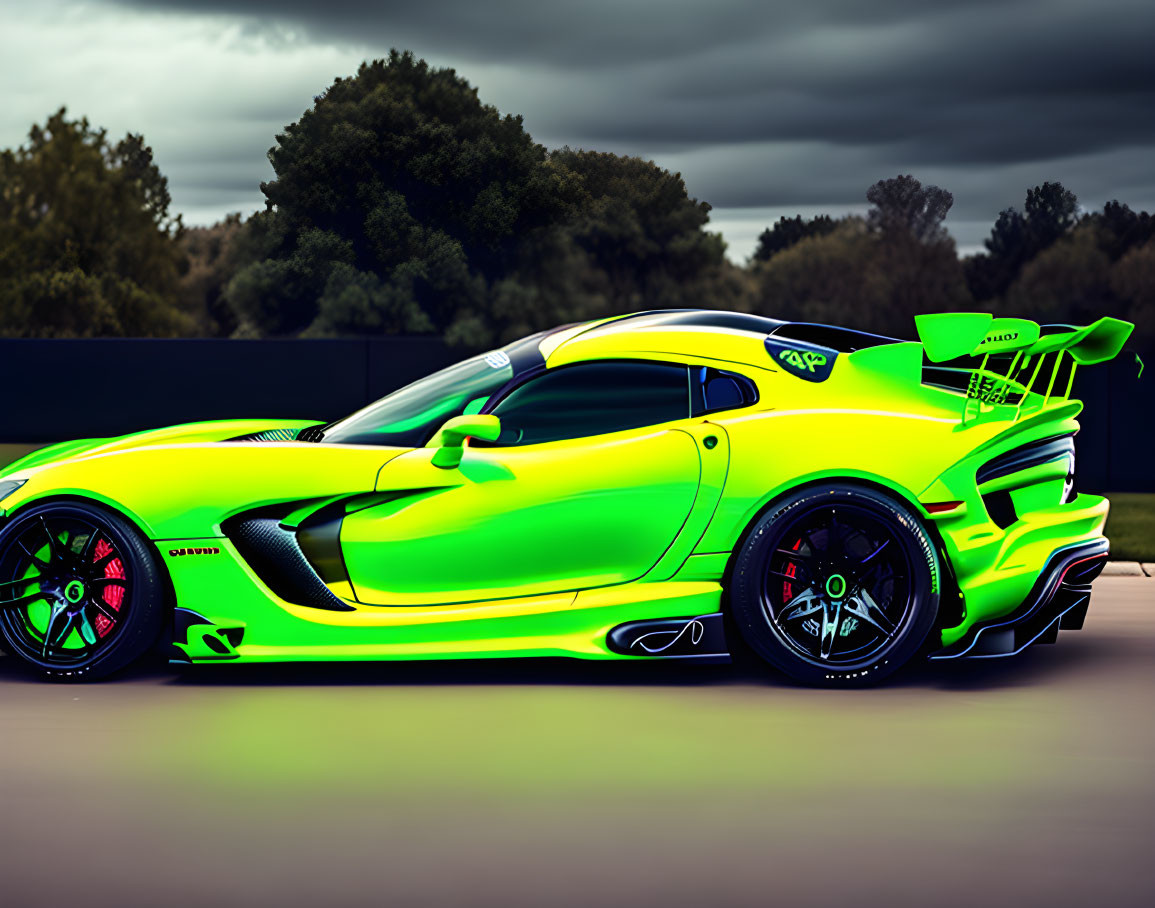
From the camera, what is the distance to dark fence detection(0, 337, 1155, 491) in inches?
796

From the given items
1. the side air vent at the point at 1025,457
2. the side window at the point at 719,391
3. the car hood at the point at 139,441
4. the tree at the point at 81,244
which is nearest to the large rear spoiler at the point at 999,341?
the side air vent at the point at 1025,457

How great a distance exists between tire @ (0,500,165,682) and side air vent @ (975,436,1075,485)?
310 centimetres

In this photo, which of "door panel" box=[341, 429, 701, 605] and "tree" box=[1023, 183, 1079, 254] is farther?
"tree" box=[1023, 183, 1079, 254]

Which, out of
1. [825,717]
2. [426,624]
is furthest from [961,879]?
[426,624]

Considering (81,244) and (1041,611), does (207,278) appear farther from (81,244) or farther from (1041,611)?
(1041,611)

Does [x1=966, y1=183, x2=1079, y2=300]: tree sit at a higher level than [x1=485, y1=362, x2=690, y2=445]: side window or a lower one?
higher

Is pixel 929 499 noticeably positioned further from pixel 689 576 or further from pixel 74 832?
pixel 74 832

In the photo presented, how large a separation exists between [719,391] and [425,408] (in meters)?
1.15

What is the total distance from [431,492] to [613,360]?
876 mm

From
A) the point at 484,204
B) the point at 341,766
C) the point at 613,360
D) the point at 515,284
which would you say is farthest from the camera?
the point at 515,284

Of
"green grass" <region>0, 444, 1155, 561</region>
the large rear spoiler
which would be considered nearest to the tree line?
"green grass" <region>0, 444, 1155, 561</region>

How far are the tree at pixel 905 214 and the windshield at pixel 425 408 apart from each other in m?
16.2

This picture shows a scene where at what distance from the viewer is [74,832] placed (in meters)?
4.34

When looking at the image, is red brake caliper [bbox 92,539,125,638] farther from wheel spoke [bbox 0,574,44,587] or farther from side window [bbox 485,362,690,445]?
side window [bbox 485,362,690,445]
